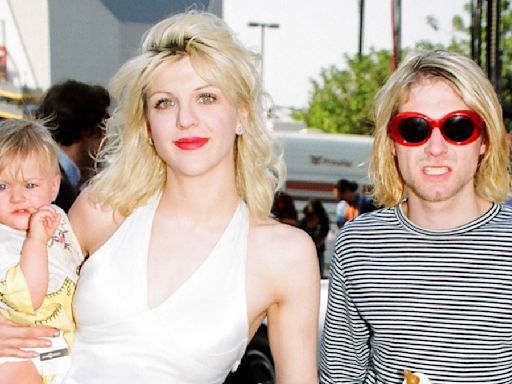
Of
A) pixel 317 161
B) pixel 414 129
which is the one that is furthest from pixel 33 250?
pixel 317 161

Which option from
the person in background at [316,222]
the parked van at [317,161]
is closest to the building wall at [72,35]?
the person in background at [316,222]

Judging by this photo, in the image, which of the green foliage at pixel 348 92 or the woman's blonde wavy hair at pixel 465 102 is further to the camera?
the green foliage at pixel 348 92

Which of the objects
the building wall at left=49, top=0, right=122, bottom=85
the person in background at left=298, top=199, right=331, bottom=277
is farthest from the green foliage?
the building wall at left=49, top=0, right=122, bottom=85

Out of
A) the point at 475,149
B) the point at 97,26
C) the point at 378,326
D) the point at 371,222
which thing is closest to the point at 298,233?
the point at 371,222

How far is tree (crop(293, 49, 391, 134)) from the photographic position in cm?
3600

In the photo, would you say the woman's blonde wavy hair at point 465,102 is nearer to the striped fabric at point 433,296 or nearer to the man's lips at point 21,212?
the striped fabric at point 433,296

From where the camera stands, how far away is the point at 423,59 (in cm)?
238

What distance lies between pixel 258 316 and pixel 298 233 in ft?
0.96

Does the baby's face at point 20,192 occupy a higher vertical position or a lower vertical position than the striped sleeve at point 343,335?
higher

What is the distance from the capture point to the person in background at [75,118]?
4188 millimetres

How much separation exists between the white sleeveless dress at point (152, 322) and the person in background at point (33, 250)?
8cm

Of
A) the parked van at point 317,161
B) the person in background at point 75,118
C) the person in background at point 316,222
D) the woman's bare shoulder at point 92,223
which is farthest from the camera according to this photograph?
the parked van at point 317,161

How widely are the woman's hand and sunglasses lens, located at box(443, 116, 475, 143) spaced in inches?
52.4

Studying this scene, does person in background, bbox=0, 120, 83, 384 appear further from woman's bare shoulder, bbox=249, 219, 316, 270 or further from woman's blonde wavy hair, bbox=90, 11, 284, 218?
woman's bare shoulder, bbox=249, 219, 316, 270
